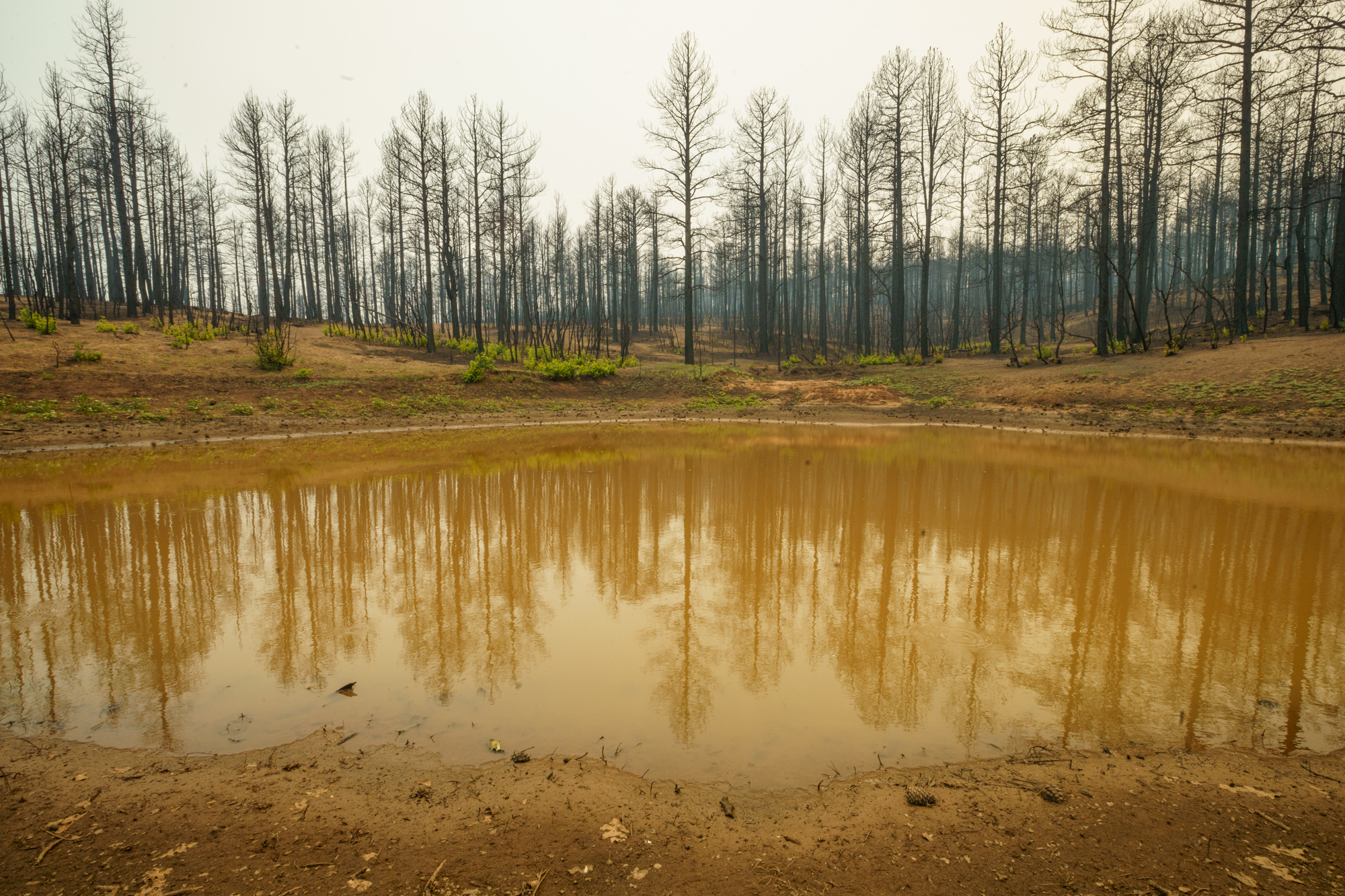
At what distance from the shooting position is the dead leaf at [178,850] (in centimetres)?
224

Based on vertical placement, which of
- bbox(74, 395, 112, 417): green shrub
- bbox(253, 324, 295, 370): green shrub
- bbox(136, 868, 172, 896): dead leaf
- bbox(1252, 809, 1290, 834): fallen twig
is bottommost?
bbox(1252, 809, 1290, 834): fallen twig

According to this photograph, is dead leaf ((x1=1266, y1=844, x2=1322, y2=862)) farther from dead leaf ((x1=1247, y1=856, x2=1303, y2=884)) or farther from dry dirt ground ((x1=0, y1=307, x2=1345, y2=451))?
dry dirt ground ((x1=0, y1=307, x2=1345, y2=451))

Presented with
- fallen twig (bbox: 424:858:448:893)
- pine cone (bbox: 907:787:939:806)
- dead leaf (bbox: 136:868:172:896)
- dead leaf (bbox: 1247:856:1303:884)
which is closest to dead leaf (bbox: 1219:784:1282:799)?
dead leaf (bbox: 1247:856:1303:884)

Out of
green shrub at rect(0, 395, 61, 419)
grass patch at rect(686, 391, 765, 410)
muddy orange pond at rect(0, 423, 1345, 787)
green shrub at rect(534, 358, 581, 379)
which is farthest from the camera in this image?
green shrub at rect(534, 358, 581, 379)

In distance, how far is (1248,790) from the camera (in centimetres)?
259

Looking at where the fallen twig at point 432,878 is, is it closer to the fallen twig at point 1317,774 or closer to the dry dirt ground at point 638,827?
the dry dirt ground at point 638,827

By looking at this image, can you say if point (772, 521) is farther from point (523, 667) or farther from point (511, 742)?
point (511, 742)

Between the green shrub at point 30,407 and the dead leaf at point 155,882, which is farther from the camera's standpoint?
the green shrub at point 30,407

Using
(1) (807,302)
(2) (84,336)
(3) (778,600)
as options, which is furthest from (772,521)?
(1) (807,302)

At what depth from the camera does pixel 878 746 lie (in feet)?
9.91

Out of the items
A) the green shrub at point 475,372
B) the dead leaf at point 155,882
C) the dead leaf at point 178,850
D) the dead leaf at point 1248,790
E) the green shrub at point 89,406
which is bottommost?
the dead leaf at point 1248,790

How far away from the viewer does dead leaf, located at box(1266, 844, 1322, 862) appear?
2.20 meters

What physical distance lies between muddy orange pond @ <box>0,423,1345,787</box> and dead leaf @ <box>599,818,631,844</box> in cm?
38

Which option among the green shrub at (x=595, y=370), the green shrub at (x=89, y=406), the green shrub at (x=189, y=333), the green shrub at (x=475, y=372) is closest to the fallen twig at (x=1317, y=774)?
the green shrub at (x=89, y=406)
